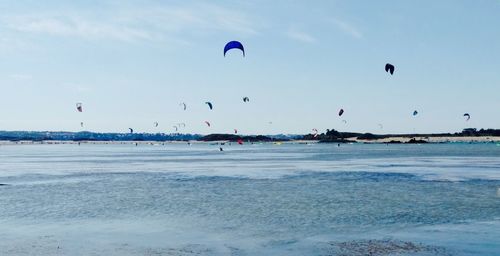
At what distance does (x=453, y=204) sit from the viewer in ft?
66.8

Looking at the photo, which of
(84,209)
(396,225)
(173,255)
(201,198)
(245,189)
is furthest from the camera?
(245,189)

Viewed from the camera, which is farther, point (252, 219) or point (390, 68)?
point (390, 68)

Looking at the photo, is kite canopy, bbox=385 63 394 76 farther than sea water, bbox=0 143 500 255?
Yes

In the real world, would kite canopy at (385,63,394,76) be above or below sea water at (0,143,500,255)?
above

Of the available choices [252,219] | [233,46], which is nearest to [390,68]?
[233,46]

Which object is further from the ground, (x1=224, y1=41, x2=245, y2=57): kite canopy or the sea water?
(x1=224, y1=41, x2=245, y2=57): kite canopy

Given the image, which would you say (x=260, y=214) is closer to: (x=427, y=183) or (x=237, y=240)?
(x=237, y=240)

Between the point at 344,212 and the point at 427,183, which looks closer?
the point at 344,212

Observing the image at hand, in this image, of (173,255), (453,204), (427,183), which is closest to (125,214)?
(173,255)

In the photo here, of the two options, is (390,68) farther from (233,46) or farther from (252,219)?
(252,219)

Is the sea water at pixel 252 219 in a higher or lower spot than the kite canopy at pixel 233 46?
lower

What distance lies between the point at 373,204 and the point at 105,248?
10.6 metres

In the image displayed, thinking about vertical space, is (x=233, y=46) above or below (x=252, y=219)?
above

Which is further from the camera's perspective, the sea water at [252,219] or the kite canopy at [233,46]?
the kite canopy at [233,46]
